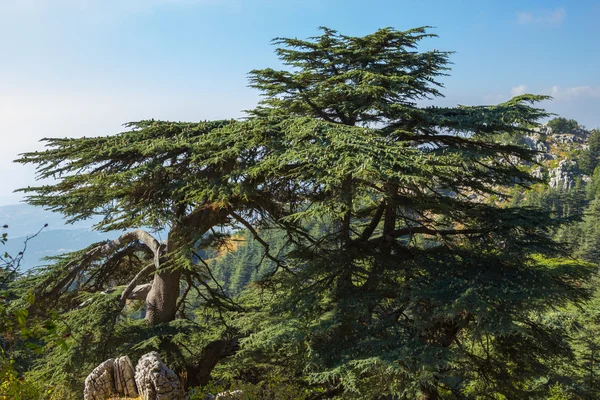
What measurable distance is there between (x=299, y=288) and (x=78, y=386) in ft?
14.9

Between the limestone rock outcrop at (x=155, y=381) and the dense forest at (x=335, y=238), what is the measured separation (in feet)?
2.55

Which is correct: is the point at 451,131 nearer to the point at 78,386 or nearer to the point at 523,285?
the point at 523,285

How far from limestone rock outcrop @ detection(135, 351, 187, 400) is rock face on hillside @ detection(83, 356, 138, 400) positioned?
1.50ft

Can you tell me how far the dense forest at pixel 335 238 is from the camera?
766 cm

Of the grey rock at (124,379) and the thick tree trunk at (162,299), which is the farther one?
the thick tree trunk at (162,299)

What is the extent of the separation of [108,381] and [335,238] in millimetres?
5334

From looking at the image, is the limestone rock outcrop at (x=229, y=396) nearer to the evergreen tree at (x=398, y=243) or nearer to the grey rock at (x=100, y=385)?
the evergreen tree at (x=398, y=243)

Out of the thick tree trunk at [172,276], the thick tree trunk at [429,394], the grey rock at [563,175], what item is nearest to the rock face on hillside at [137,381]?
the thick tree trunk at [172,276]

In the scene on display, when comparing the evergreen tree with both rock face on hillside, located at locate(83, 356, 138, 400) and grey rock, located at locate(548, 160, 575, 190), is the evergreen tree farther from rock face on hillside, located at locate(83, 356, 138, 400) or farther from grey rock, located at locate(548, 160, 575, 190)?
grey rock, located at locate(548, 160, 575, 190)

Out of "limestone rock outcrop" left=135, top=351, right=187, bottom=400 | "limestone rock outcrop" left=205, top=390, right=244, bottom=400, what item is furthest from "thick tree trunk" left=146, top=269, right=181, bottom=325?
"limestone rock outcrop" left=135, top=351, right=187, bottom=400

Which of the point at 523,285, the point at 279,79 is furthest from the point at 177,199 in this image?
the point at 523,285

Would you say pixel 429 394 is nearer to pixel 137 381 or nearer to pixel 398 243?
pixel 398 243

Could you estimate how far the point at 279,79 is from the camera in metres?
10.6

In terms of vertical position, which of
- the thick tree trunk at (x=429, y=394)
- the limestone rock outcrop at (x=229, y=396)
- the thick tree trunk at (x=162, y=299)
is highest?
the thick tree trunk at (x=162, y=299)
